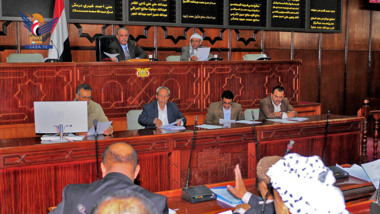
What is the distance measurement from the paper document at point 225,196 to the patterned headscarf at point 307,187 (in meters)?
0.93

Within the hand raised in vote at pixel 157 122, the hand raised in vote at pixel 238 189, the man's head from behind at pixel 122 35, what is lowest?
the hand raised in vote at pixel 238 189

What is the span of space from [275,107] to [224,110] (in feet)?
2.60

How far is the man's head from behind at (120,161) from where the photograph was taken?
205cm

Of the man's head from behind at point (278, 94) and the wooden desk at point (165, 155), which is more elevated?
the man's head from behind at point (278, 94)

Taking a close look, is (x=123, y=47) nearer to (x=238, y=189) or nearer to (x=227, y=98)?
(x=227, y=98)

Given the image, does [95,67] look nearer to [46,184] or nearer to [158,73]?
[158,73]

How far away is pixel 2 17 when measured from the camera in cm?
639

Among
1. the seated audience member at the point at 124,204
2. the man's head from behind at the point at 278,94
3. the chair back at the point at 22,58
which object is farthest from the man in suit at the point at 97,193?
the chair back at the point at 22,58

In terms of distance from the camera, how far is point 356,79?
32.0ft

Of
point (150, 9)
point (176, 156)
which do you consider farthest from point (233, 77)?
point (176, 156)

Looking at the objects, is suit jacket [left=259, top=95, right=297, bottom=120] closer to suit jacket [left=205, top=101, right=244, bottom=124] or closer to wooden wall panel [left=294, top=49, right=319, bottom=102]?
suit jacket [left=205, top=101, right=244, bottom=124]

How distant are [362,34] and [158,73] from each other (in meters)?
5.86

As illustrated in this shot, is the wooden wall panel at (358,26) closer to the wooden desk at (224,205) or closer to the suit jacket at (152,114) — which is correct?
the suit jacket at (152,114)

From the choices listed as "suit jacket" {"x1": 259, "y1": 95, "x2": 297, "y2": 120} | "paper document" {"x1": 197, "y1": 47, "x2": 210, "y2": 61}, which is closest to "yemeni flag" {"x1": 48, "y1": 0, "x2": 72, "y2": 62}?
"paper document" {"x1": 197, "y1": 47, "x2": 210, "y2": 61}
